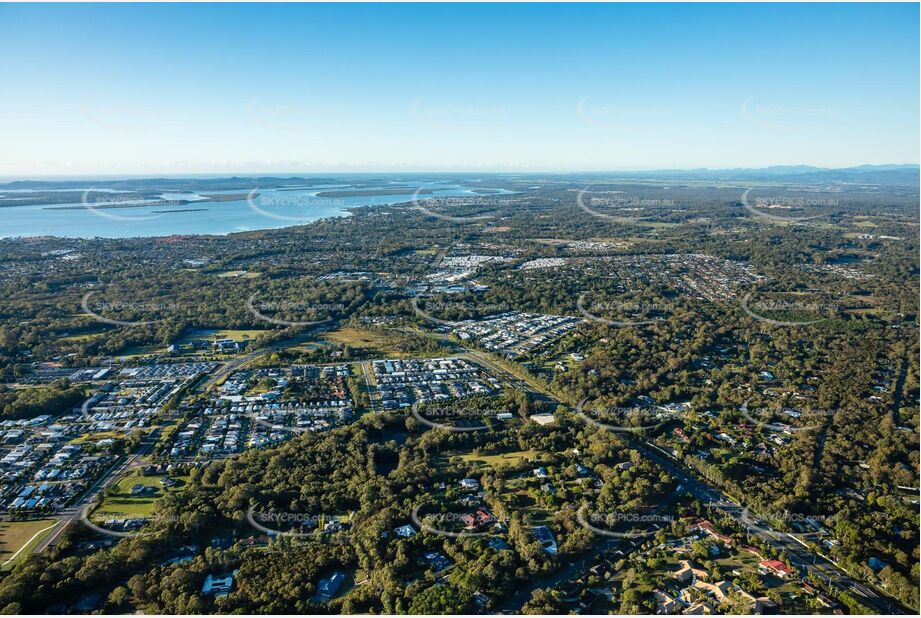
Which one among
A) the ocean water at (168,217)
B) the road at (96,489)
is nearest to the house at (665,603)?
the road at (96,489)

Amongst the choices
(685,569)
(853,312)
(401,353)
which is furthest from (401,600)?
(853,312)

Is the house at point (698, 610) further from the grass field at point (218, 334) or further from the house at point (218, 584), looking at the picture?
the grass field at point (218, 334)

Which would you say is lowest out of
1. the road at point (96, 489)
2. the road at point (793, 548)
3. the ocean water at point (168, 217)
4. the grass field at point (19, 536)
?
the road at point (793, 548)

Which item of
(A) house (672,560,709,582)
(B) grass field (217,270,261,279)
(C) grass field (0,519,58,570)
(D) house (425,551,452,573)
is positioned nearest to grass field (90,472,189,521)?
(C) grass field (0,519,58,570)

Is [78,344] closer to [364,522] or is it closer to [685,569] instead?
[364,522]

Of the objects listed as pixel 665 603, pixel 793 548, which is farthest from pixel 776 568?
pixel 665 603

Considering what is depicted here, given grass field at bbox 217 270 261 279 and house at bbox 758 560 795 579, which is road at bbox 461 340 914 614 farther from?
grass field at bbox 217 270 261 279

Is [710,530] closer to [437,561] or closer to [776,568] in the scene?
[776,568]
